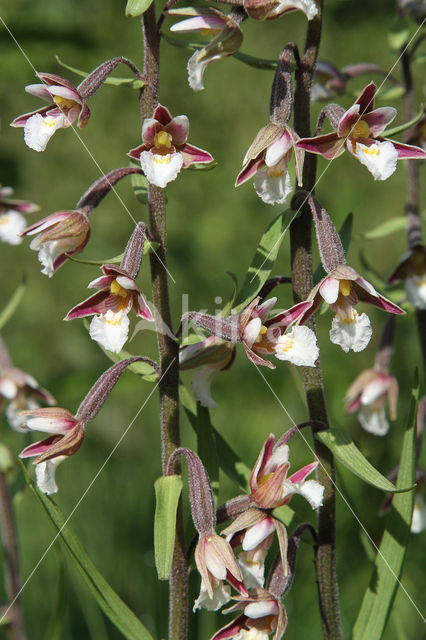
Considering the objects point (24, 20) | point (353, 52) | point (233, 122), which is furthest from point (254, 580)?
point (353, 52)

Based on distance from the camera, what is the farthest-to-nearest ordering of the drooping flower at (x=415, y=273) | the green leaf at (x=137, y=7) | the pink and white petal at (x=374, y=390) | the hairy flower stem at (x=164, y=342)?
the pink and white petal at (x=374, y=390) < the drooping flower at (x=415, y=273) < the hairy flower stem at (x=164, y=342) < the green leaf at (x=137, y=7)

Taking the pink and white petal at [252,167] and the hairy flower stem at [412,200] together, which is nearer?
the pink and white petal at [252,167]

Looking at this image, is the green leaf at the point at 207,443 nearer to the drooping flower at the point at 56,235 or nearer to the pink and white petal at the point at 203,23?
the drooping flower at the point at 56,235

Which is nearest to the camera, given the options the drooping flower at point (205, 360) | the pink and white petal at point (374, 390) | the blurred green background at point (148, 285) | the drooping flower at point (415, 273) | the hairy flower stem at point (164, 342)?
the hairy flower stem at point (164, 342)

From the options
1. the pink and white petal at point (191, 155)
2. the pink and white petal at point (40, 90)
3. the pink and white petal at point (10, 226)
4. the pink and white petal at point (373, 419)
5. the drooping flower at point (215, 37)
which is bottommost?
the pink and white petal at point (373, 419)

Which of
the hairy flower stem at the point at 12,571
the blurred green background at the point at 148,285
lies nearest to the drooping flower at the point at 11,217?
the blurred green background at the point at 148,285

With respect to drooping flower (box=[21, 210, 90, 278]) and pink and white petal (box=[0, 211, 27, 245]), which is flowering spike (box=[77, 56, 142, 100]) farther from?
pink and white petal (box=[0, 211, 27, 245])

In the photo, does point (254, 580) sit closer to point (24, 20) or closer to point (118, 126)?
point (24, 20)

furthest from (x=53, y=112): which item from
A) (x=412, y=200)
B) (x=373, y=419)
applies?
(x=373, y=419)
